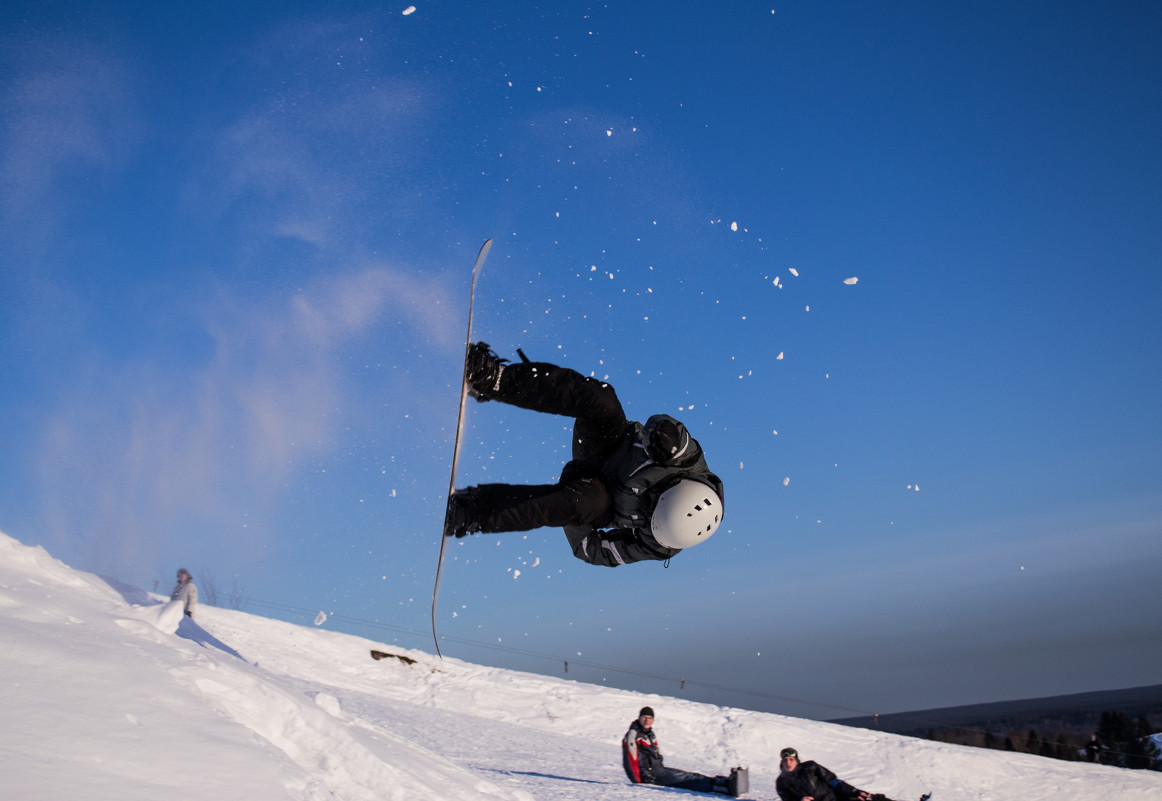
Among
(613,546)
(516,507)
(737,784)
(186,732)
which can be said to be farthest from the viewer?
(737,784)

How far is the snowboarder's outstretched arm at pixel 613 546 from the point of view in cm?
509

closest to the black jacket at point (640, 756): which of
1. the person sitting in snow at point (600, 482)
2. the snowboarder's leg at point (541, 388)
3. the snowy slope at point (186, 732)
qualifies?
the snowy slope at point (186, 732)

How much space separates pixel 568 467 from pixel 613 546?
2.24 feet

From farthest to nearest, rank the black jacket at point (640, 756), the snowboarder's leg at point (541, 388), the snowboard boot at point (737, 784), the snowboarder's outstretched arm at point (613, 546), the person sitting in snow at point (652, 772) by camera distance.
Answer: the black jacket at point (640, 756) < the person sitting in snow at point (652, 772) < the snowboard boot at point (737, 784) < the snowboarder's outstretched arm at point (613, 546) < the snowboarder's leg at point (541, 388)

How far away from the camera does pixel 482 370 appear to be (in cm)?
475

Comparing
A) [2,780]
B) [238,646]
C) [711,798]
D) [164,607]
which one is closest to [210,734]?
[2,780]

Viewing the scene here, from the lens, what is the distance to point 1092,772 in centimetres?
1425

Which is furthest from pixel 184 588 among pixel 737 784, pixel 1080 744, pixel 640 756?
pixel 1080 744

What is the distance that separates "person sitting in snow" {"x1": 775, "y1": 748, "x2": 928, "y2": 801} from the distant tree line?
865 cm

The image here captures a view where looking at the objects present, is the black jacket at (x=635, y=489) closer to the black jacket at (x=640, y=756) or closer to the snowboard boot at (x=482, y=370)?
the snowboard boot at (x=482, y=370)

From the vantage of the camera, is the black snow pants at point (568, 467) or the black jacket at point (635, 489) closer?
the black snow pants at point (568, 467)

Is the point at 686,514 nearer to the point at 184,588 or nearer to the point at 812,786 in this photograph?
the point at 812,786

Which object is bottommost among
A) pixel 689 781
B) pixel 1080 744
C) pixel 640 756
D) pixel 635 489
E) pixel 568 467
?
pixel 1080 744

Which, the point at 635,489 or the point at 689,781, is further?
the point at 689,781
